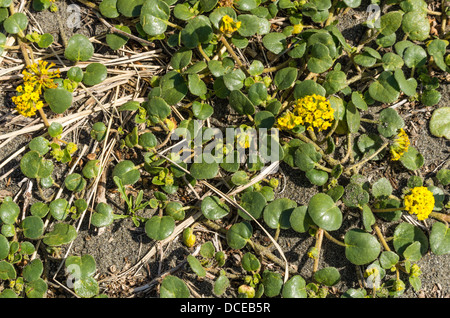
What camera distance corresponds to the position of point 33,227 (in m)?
2.28

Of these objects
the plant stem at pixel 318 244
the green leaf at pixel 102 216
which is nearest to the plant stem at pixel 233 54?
the plant stem at pixel 318 244

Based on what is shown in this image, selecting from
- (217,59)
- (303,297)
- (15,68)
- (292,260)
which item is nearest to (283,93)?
(217,59)

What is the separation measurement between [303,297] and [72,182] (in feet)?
4.60

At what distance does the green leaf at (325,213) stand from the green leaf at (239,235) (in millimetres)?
340

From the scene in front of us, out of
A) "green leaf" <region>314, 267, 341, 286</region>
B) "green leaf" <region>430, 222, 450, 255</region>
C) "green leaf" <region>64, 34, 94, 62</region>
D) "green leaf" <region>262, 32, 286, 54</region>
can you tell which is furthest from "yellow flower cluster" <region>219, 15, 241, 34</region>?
"green leaf" <region>430, 222, 450, 255</region>

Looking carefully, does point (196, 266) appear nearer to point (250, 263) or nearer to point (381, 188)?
point (250, 263)

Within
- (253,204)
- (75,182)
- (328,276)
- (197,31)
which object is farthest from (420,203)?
(75,182)

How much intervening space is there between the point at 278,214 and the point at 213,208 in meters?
0.35

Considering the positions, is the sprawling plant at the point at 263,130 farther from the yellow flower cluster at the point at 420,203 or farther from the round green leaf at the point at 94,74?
the yellow flower cluster at the point at 420,203

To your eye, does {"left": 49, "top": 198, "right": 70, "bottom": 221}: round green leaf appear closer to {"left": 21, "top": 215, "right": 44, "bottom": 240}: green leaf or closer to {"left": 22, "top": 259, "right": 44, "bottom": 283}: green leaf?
{"left": 21, "top": 215, "right": 44, "bottom": 240}: green leaf

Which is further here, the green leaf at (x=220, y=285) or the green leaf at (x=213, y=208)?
the green leaf at (x=213, y=208)

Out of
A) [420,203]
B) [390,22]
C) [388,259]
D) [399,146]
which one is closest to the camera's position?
[420,203]

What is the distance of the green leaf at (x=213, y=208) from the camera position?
2271mm

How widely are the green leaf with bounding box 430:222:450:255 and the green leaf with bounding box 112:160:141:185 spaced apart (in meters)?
1.62
